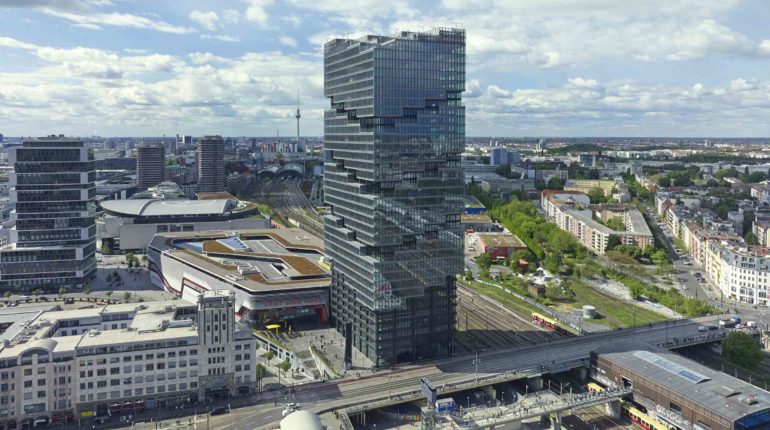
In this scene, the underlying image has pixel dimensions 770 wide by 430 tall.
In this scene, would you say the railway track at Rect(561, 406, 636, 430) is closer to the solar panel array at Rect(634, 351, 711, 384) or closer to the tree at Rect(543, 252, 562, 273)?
the solar panel array at Rect(634, 351, 711, 384)

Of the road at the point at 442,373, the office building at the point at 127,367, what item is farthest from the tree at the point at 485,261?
the office building at the point at 127,367

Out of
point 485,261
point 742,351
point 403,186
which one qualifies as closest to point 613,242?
point 485,261

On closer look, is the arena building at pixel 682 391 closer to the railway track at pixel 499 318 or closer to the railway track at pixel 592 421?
the railway track at pixel 592 421

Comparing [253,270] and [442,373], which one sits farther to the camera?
[253,270]

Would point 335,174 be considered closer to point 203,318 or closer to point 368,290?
point 368,290

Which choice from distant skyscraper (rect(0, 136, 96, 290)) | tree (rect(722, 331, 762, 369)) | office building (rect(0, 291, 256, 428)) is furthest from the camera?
distant skyscraper (rect(0, 136, 96, 290))

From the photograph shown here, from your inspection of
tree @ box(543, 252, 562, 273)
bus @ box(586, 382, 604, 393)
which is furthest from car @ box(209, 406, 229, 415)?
tree @ box(543, 252, 562, 273)

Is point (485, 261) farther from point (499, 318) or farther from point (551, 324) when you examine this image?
point (551, 324)

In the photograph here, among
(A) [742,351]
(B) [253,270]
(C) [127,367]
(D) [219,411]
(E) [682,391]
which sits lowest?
(D) [219,411]
